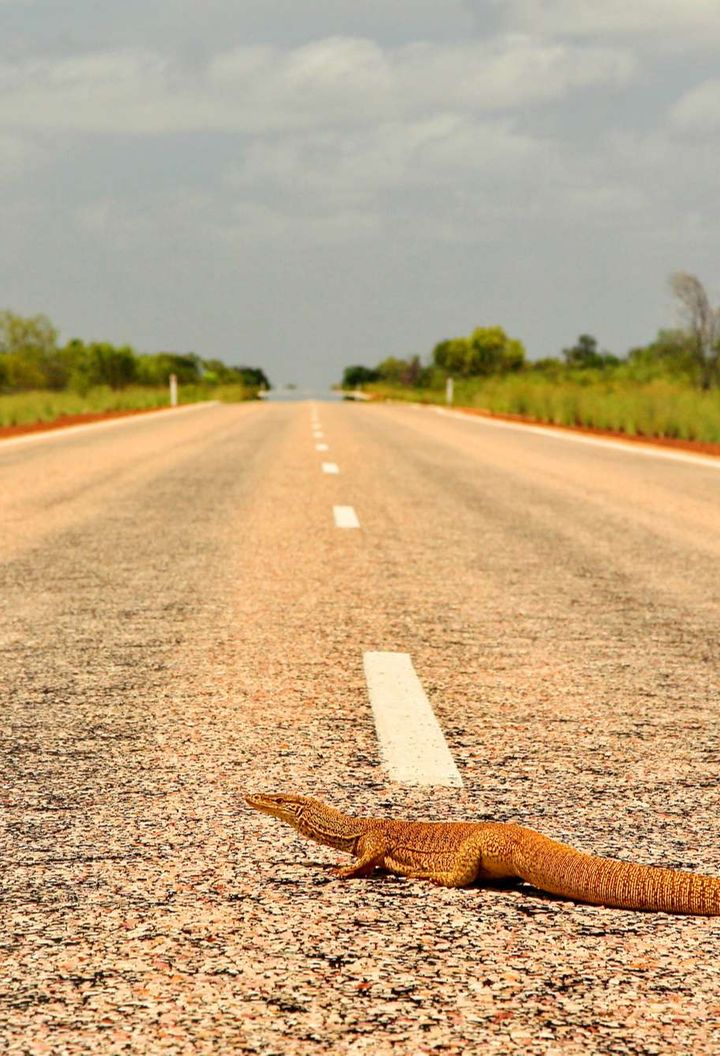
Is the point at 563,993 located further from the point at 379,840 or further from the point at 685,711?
the point at 685,711

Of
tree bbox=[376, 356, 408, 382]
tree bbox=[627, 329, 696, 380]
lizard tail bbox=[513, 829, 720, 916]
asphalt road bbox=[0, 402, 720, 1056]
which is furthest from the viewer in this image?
tree bbox=[376, 356, 408, 382]

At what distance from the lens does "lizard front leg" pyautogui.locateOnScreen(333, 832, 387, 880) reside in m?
3.19

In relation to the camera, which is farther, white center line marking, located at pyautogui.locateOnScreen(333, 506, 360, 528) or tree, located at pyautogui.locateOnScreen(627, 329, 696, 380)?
tree, located at pyautogui.locateOnScreen(627, 329, 696, 380)

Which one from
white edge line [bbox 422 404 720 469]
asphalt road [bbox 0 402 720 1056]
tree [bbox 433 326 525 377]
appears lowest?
asphalt road [bbox 0 402 720 1056]

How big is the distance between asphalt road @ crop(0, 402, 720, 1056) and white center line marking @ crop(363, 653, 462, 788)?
67 mm

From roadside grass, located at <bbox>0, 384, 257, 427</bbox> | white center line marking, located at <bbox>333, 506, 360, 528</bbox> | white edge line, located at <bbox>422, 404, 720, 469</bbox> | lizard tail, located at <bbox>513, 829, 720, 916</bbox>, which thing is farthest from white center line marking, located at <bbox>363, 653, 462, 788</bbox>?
roadside grass, located at <bbox>0, 384, 257, 427</bbox>

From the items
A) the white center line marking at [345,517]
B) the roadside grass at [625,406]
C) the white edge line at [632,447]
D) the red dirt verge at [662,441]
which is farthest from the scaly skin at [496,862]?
the roadside grass at [625,406]

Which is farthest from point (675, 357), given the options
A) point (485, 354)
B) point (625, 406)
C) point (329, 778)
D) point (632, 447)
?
point (485, 354)

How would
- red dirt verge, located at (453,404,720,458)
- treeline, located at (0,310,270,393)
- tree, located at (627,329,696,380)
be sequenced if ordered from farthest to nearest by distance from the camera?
1. treeline, located at (0,310,270,393)
2. tree, located at (627,329,696,380)
3. red dirt verge, located at (453,404,720,458)

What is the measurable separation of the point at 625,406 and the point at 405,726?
101 ft

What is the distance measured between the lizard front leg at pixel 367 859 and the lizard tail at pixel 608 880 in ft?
1.12

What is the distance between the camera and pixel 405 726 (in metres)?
4.61

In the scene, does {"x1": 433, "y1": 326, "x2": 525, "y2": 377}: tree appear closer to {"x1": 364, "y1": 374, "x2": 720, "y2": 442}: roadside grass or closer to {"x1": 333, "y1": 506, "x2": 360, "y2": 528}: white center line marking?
{"x1": 364, "y1": 374, "x2": 720, "y2": 442}: roadside grass

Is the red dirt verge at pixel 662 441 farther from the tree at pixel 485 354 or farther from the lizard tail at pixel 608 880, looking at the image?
the tree at pixel 485 354
